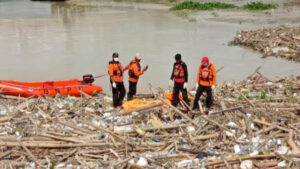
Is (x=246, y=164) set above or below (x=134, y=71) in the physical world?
below

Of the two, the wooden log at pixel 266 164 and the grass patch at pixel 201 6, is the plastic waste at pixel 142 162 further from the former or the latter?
the grass patch at pixel 201 6

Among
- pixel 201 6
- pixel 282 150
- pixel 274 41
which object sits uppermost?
pixel 201 6

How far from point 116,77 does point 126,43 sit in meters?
13.1

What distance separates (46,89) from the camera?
12.5 metres

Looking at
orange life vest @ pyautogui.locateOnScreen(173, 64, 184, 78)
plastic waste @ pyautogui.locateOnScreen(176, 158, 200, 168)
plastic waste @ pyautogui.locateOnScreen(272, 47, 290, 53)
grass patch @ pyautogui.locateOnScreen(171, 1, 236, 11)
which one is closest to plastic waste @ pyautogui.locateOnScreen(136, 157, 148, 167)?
plastic waste @ pyautogui.locateOnScreen(176, 158, 200, 168)

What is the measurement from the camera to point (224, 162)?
7.61 m

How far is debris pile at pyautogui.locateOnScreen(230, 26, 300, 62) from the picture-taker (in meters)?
20.5

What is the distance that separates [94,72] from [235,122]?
946 cm

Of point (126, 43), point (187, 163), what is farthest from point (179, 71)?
point (126, 43)

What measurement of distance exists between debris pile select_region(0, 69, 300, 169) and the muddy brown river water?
4945mm

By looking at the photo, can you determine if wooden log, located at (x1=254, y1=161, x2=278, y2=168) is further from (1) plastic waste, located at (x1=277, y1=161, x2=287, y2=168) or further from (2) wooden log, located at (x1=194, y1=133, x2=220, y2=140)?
(2) wooden log, located at (x1=194, y1=133, x2=220, y2=140)

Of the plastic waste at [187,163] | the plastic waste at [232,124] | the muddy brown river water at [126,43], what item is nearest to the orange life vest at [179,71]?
the plastic waste at [232,124]

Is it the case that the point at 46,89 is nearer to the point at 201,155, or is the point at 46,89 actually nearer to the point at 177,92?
the point at 177,92

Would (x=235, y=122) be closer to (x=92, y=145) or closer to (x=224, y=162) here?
(x=224, y=162)
